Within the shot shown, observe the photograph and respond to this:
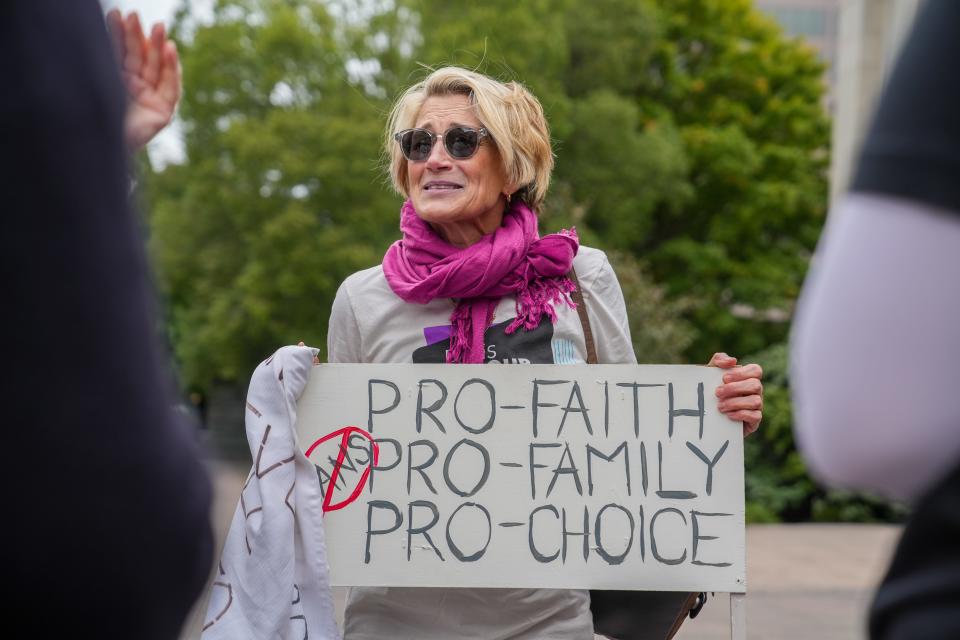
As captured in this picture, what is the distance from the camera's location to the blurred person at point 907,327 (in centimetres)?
101

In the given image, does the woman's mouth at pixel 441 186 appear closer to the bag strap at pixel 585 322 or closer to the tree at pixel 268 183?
the bag strap at pixel 585 322

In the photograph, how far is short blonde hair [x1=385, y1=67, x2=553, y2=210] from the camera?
3.24 metres

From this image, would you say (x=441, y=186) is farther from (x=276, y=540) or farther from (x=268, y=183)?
(x=268, y=183)

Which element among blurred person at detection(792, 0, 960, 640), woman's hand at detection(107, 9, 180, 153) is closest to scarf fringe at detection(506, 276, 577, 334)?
woman's hand at detection(107, 9, 180, 153)

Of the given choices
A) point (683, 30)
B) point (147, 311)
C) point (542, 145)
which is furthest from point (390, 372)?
point (683, 30)

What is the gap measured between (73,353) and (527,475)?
2.00 m

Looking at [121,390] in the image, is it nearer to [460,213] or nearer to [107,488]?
[107,488]

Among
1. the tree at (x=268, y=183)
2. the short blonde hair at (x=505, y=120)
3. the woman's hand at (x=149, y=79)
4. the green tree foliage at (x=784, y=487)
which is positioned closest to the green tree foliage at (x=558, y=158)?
the tree at (x=268, y=183)

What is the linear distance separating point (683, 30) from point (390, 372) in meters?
26.4

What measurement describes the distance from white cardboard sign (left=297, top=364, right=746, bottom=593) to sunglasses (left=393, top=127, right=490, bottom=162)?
1.86ft

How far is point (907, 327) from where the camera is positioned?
1036mm

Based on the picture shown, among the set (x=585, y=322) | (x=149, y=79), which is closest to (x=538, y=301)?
(x=585, y=322)

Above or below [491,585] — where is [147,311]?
below

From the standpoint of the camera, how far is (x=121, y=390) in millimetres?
1098
